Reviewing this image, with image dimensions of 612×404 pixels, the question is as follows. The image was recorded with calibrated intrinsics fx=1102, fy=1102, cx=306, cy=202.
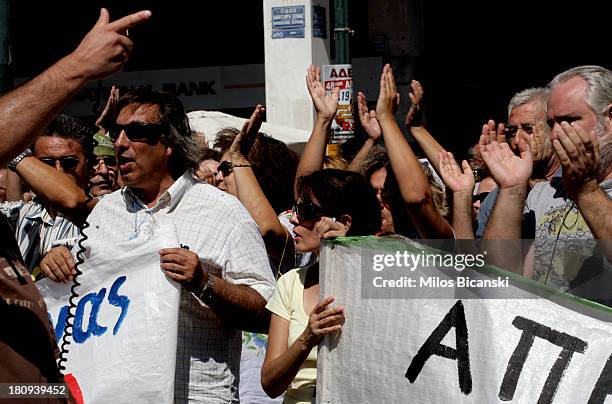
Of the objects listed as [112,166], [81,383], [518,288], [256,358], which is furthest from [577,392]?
[112,166]

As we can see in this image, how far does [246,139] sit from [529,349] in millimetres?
2142

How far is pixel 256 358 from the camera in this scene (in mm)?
5168

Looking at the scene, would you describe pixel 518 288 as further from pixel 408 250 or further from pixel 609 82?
pixel 609 82

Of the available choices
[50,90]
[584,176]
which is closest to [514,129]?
[584,176]

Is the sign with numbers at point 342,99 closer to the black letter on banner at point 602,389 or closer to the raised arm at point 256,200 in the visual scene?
the raised arm at point 256,200

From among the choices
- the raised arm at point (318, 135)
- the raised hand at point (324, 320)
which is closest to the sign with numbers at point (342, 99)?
the raised arm at point (318, 135)

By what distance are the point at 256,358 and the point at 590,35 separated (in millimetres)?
11037

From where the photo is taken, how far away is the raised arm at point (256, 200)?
4.86 m

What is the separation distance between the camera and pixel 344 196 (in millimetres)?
4113

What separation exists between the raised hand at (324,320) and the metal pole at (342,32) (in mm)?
6453

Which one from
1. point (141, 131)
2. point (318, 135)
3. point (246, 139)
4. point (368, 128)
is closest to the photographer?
point (141, 131)

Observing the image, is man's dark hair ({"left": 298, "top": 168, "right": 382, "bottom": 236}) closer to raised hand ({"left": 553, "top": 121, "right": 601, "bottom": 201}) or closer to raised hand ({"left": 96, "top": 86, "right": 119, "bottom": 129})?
raised hand ({"left": 553, "top": 121, "right": 601, "bottom": 201})

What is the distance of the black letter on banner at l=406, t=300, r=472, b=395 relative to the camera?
3443 millimetres

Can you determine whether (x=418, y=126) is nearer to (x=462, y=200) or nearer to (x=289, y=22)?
(x=462, y=200)
